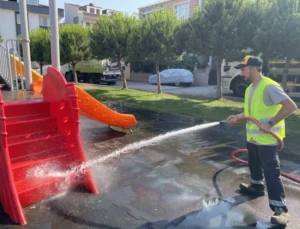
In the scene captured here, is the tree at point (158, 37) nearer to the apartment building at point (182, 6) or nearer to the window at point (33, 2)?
the apartment building at point (182, 6)

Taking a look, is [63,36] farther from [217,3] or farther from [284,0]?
[284,0]

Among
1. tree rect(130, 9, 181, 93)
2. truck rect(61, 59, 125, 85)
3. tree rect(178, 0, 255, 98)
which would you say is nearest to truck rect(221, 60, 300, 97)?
tree rect(178, 0, 255, 98)

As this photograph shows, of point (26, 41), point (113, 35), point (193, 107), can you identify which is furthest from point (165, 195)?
point (113, 35)

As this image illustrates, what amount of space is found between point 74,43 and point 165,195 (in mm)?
15828

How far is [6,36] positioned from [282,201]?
3702 cm

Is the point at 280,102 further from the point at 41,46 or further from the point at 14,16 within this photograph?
the point at 14,16

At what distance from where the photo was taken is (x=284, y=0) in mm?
9000

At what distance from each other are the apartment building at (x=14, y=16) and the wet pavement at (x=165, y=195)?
31645mm

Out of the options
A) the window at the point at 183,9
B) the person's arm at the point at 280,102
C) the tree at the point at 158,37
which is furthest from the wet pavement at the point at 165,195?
the window at the point at 183,9

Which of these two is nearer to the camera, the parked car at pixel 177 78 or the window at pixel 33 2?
the parked car at pixel 177 78

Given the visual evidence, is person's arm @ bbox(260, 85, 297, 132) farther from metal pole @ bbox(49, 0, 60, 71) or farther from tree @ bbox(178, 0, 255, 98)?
tree @ bbox(178, 0, 255, 98)

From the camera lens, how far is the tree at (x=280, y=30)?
870 cm

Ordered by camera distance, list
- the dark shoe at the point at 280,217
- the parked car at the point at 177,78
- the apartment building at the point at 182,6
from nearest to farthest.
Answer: the dark shoe at the point at 280,217 < the parked car at the point at 177,78 < the apartment building at the point at 182,6

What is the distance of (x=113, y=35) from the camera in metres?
14.8
